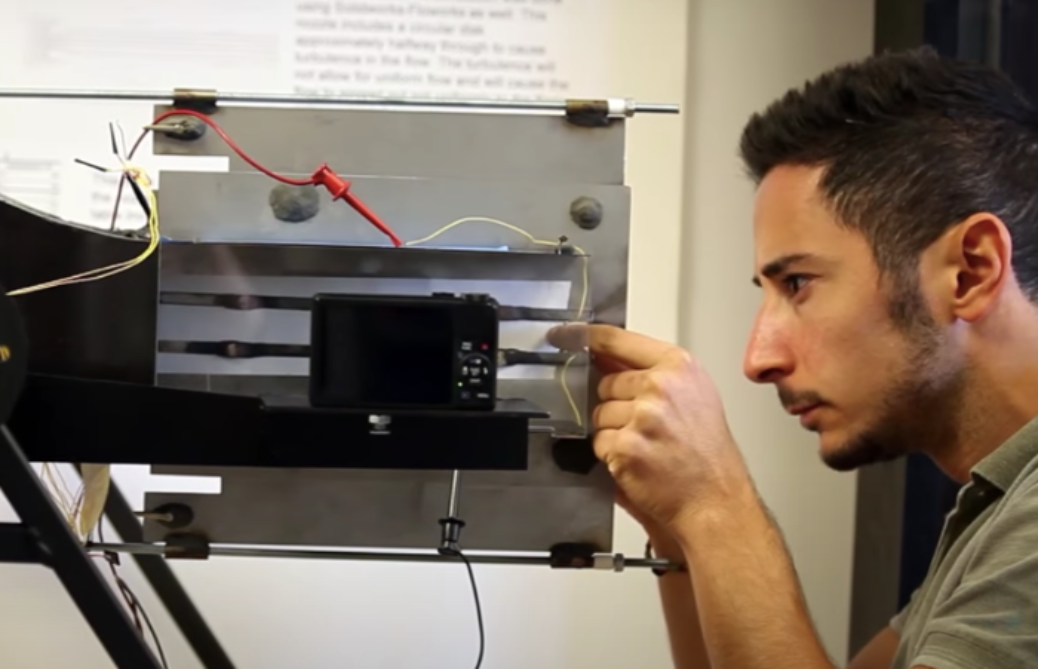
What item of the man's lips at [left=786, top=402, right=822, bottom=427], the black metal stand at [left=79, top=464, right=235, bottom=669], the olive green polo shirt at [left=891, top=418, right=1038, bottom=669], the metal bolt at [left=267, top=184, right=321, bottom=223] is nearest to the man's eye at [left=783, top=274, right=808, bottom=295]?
the man's lips at [left=786, top=402, right=822, bottom=427]

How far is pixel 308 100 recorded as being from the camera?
2.85ft

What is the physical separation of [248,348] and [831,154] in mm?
554

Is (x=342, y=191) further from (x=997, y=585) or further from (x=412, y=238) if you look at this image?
(x=997, y=585)

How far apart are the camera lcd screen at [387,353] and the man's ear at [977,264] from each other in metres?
0.42

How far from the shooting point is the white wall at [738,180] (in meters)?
1.34

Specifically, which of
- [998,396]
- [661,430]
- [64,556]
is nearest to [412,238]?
[661,430]

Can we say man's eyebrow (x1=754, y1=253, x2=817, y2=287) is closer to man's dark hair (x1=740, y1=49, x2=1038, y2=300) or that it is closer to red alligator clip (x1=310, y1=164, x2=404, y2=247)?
man's dark hair (x1=740, y1=49, x2=1038, y2=300)

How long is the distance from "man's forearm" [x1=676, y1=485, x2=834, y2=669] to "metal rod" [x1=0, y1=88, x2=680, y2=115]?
1.27 ft

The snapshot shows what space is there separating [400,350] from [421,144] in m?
0.27

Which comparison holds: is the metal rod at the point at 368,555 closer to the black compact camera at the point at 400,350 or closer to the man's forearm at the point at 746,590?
the man's forearm at the point at 746,590

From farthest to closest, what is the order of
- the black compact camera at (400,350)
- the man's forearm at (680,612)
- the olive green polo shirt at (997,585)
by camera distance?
the man's forearm at (680,612)
the black compact camera at (400,350)
the olive green polo shirt at (997,585)

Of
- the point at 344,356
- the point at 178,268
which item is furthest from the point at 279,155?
the point at 344,356

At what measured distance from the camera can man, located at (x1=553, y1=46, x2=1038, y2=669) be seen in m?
0.77

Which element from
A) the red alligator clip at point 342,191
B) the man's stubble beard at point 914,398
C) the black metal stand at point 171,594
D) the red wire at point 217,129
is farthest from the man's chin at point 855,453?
the black metal stand at point 171,594
